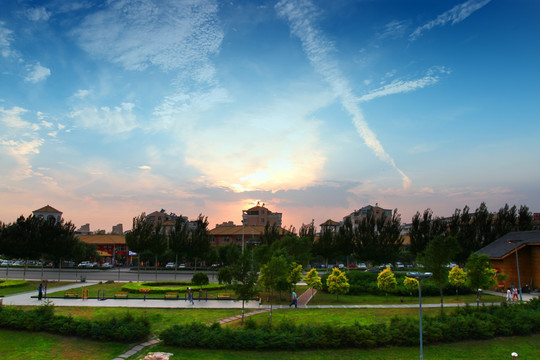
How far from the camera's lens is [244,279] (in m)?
22.4

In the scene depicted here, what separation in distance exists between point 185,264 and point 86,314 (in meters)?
Result: 53.3

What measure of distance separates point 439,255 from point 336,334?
10711 mm

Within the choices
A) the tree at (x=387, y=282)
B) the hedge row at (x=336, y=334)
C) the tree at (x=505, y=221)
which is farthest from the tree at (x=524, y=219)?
the hedge row at (x=336, y=334)

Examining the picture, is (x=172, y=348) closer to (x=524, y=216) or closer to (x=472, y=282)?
(x=472, y=282)

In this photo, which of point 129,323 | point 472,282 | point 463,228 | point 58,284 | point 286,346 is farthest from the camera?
point 463,228

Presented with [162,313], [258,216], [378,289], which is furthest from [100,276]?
[258,216]

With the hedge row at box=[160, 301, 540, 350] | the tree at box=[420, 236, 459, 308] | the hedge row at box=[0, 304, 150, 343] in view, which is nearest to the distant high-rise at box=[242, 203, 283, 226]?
the tree at box=[420, 236, 459, 308]

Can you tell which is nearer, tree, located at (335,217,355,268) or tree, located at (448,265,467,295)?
tree, located at (448,265,467,295)

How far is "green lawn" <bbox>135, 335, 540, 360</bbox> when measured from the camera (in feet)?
50.8

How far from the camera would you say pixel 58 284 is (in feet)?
137

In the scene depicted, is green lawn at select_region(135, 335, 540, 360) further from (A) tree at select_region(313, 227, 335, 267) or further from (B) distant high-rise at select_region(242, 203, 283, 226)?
(B) distant high-rise at select_region(242, 203, 283, 226)

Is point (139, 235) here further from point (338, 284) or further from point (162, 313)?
point (338, 284)

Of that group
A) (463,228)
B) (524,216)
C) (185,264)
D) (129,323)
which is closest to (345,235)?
(463,228)

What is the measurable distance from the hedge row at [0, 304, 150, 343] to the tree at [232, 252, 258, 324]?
18.5ft
